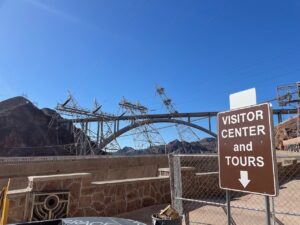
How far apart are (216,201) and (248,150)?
6699 mm

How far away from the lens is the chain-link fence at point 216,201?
235 inches

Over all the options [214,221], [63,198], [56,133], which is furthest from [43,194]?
[56,133]

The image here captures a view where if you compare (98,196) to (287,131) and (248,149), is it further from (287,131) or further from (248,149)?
(287,131)

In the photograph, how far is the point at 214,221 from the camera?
6281 mm

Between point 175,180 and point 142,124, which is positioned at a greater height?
point 142,124

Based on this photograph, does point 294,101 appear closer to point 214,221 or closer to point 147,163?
point 147,163

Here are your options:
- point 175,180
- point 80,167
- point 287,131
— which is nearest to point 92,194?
point 175,180

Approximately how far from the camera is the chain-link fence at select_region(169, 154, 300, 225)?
5980 millimetres

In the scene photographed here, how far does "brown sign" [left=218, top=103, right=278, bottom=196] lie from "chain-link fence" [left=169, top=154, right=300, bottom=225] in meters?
1.97

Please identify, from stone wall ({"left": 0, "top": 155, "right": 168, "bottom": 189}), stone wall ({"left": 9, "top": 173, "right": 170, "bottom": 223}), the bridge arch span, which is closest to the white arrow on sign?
stone wall ({"left": 9, "top": 173, "right": 170, "bottom": 223})

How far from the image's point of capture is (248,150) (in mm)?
2549

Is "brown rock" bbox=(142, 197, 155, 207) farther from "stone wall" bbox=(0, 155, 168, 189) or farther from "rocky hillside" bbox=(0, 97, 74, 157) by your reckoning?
"rocky hillside" bbox=(0, 97, 74, 157)

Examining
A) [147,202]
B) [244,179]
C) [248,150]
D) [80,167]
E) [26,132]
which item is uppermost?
[26,132]

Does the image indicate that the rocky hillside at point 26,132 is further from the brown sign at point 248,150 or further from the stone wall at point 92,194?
the brown sign at point 248,150
